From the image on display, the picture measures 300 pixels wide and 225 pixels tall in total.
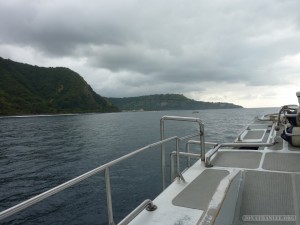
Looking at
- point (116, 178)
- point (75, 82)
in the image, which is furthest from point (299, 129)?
point (75, 82)

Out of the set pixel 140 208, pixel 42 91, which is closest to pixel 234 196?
pixel 140 208

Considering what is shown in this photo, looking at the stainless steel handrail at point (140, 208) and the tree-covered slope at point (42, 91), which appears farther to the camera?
the tree-covered slope at point (42, 91)

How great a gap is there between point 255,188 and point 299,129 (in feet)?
11.1

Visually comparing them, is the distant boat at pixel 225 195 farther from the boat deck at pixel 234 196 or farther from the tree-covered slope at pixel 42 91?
the tree-covered slope at pixel 42 91

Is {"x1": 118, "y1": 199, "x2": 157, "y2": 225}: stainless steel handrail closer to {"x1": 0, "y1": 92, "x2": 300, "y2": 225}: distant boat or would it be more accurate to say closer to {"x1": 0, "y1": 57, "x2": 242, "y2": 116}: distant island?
{"x1": 0, "y1": 92, "x2": 300, "y2": 225}: distant boat

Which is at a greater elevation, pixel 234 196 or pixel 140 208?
pixel 234 196

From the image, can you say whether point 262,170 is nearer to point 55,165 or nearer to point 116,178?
point 116,178

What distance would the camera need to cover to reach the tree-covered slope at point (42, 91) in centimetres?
13575

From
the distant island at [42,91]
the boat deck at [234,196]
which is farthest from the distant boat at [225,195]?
the distant island at [42,91]

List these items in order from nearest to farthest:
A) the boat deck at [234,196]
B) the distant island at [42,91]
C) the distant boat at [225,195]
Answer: the distant boat at [225,195]
the boat deck at [234,196]
the distant island at [42,91]

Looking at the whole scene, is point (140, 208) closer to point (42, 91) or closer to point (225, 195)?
point (225, 195)

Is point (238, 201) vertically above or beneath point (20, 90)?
beneath

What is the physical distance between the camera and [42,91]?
167 metres

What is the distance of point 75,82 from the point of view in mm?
181000
